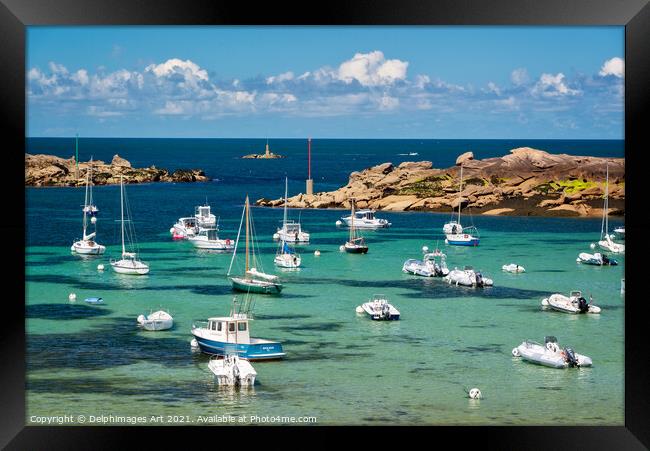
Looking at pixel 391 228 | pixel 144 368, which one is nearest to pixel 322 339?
pixel 144 368

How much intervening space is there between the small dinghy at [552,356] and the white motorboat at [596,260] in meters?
15.1

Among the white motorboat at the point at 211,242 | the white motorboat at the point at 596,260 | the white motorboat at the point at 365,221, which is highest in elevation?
Result: the white motorboat at the point at 365,221

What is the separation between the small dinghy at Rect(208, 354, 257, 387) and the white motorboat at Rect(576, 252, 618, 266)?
20511 millimetres

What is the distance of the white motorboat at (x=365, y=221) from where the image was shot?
4791 centimetres

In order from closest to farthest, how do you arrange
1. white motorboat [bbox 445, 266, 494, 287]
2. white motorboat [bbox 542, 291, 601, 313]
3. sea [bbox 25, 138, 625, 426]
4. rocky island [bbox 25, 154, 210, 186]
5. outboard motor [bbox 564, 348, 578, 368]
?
sea [bbox 25, 138, 625, 426], outboard motor [bbox 564, 348, 578, 368], white motorboat [bbox 542, 291, 601, 313], white motorboat [bbox 445, 266, 494, 287], rocky island [bbox 25, 154, 210, 186]

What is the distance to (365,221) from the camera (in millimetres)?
48031

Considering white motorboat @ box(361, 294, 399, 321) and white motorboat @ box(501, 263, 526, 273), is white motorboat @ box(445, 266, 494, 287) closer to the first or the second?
white motorboat @ box(501, 263, 526, 273)

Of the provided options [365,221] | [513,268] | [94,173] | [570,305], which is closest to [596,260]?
[513,268]

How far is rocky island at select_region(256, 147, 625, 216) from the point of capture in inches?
1960

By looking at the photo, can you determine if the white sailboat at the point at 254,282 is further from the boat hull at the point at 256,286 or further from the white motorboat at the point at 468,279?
the white motorboat at the point at 468,279

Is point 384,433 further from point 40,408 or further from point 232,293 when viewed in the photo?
point 232,293

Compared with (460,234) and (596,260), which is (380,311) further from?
(460,234)

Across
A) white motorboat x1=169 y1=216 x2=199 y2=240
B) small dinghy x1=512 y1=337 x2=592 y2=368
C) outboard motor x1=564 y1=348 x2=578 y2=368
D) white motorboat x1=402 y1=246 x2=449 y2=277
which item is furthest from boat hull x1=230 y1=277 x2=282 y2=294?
outboard motor x1=564 y1=348 x2=578 y2=368

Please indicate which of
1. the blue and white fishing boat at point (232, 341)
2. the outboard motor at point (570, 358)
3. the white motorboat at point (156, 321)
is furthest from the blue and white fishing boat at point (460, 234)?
the blue and white fishing boat at point (232, 341)
